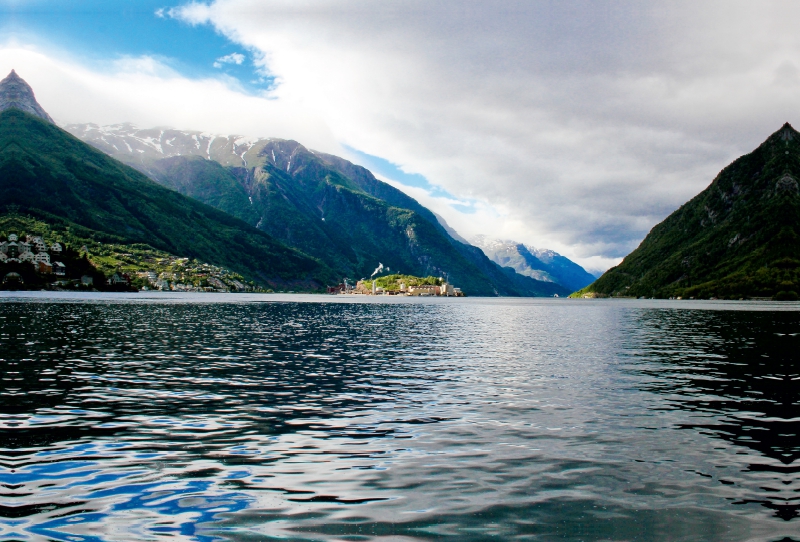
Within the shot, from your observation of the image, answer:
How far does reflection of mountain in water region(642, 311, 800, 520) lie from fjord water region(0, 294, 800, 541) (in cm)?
15

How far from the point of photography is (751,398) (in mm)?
34344

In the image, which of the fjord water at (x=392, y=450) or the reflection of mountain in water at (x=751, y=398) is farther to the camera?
the reflection of mountain in water at (x=751, y=398)

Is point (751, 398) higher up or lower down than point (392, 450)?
higher up

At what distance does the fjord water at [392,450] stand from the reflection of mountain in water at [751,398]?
0.15 metres

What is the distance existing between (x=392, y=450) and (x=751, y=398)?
25.6 m

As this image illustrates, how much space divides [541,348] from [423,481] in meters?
52.1

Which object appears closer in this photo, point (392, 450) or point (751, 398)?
point (392, 450)

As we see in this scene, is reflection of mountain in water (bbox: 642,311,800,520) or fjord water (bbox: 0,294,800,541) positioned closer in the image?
fjord water (bbox: 0,294,800,541)

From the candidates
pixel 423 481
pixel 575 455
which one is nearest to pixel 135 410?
pixel 423 481

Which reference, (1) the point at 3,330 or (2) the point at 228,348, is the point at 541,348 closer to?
(2) the point at 228,348

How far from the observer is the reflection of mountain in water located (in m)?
19.5

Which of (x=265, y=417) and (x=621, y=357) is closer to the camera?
(x=265, y=417)

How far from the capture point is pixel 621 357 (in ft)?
190

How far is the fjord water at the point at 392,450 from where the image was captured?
48.0 ft
